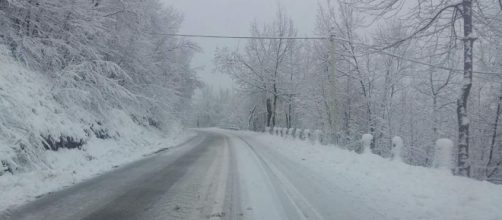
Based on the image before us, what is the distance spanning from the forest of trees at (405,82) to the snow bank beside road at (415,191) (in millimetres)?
2282

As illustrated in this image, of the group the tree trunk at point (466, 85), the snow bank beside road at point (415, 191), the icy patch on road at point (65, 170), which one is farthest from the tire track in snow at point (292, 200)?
the tree trunk at point (466, 85)

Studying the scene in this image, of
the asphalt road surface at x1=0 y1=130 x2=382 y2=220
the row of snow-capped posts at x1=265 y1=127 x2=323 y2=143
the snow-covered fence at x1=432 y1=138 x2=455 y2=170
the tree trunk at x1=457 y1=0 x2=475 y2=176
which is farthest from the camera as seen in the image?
the row of snow-capped posts at x1=265 y1=127 x2=323 y2=143

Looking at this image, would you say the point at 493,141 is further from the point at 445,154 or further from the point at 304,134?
the point at 445,154

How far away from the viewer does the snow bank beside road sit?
666cm

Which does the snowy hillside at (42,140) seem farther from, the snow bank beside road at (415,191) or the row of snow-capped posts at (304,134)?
the row of snow-capped posts at (304,134)

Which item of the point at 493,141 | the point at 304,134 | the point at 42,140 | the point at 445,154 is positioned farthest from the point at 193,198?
the point at 304,134

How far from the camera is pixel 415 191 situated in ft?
26.9

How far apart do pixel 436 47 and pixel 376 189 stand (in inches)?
255

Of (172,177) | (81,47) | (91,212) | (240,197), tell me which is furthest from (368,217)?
(81,47)

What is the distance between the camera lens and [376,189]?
8.77m

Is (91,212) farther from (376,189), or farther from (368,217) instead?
(376,189)

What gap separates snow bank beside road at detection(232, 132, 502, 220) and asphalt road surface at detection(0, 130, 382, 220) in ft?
1.81

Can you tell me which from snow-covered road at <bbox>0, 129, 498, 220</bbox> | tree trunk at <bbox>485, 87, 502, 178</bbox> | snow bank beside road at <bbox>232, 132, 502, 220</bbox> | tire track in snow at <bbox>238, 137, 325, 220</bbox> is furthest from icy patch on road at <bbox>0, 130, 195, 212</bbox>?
tree trunk at <bbox>485, 87, 502, 178</bbox>

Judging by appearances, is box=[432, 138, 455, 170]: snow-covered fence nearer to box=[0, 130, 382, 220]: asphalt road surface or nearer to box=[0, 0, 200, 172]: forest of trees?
box=[0, 130, 382, 220]: asphalt road surface
